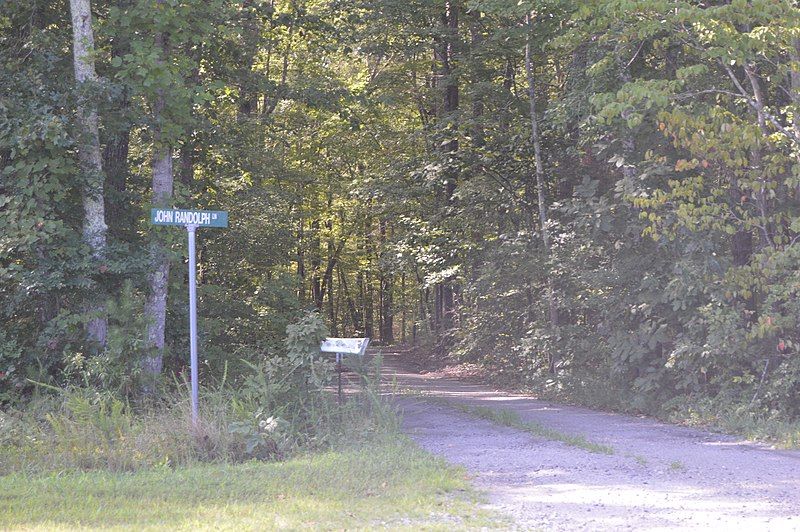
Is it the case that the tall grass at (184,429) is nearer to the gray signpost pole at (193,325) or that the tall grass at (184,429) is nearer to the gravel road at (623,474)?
the gray signpost pole at (193,325)

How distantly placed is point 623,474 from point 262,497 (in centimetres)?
352

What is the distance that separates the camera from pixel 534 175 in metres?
20.9

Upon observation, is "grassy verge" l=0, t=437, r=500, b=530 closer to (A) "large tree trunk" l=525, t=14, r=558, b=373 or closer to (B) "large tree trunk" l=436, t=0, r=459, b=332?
(A) "large tree trunk" l=525, t=14, r=558, b=373

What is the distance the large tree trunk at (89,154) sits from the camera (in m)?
12.7

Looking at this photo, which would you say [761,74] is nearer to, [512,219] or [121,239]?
[512,219]

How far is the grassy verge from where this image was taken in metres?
6.64

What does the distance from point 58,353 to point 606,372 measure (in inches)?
368

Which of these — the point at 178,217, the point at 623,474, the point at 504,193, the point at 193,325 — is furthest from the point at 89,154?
the point at 504,193

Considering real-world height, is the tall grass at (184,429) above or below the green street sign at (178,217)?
below

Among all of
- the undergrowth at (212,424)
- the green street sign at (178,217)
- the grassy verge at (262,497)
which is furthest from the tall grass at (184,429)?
the green street sign at (178,217)

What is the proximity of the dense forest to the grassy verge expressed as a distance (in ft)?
12.4

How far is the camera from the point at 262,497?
7.42 metres

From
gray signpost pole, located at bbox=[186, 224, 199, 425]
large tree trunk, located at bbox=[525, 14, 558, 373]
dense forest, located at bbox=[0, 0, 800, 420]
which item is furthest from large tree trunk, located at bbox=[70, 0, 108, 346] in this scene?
large tree trunk, located at bbox=[525, 14, 558, 373]

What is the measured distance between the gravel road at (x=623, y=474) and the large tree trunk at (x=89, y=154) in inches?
188
